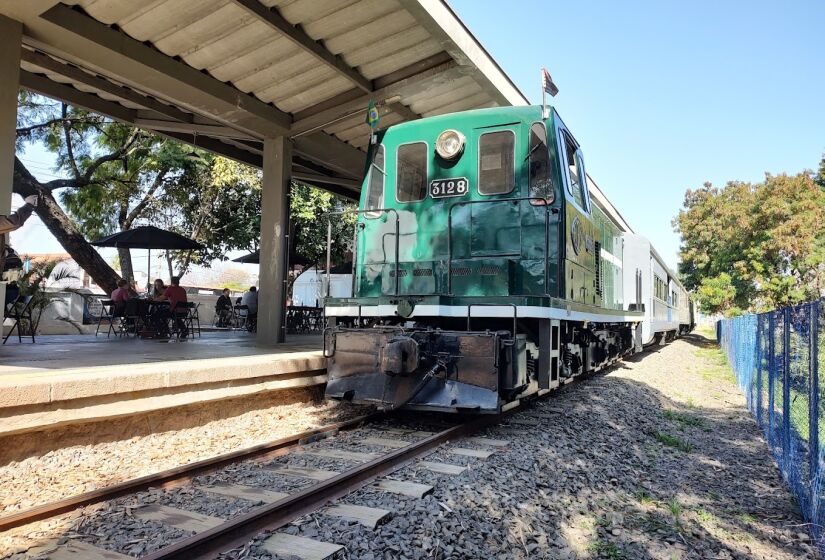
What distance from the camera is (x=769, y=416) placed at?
244 inches

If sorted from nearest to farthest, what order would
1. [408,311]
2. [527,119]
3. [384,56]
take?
1. [408,311]
2. [527,119]
3. [384,56]

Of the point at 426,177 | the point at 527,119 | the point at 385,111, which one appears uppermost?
the point at 385,111

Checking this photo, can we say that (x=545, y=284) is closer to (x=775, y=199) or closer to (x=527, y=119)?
(x=527, y=119)

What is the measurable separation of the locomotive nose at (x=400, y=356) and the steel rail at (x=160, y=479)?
0.97 m

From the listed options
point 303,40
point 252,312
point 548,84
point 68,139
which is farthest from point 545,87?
point 68,139

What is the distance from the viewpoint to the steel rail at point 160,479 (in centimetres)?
317

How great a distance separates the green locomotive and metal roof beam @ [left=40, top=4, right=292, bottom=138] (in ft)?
10.4

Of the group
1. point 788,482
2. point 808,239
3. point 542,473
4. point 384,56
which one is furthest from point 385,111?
point 808,239

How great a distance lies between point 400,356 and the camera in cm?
505

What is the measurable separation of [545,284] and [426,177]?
1.83 metres

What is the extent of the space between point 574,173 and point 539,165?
3.18 ft

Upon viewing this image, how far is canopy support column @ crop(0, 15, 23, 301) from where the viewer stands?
5.95 meters

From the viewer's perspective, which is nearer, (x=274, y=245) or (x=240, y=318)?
(x=274, y=245)

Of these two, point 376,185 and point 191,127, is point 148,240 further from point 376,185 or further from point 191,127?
point 376,185
